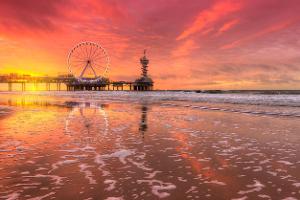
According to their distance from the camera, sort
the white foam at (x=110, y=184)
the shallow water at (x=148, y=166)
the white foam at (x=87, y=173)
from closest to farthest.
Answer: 1. the shallow water at (x=148, y=166)
2. the white foam at (x=110, y=184)
3. the white foam at (x=87, y=173)

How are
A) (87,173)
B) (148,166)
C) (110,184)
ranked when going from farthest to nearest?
(148,166), (87,173), (110,184)

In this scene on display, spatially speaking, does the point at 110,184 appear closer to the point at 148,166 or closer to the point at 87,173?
the point at 87,173

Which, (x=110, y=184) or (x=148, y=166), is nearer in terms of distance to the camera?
(x=110, y=184)

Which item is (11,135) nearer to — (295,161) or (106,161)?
(106,161)

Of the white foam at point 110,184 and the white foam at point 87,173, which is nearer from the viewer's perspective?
the white foam at point 110,184

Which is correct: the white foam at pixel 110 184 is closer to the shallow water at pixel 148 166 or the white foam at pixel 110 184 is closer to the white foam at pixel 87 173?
the shallow water at pixel 148 166

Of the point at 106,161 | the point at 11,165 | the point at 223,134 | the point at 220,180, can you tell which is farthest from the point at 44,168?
the point at 223,134

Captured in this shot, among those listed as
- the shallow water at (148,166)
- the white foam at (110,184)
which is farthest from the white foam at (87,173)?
the white foam at (110,184)

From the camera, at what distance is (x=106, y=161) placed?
25.2 ft

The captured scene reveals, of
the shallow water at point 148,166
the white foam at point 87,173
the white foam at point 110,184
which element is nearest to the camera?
the shallow water at point 148,166

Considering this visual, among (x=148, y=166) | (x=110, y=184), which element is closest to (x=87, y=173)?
(x=110, y=184)

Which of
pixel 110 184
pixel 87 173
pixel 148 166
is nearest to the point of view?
pixel 110 184

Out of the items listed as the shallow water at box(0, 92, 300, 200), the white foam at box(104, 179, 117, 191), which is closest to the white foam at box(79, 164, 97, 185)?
the shallow water at box(0, 92, 300, 200)

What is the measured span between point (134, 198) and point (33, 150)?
5.09 metres
